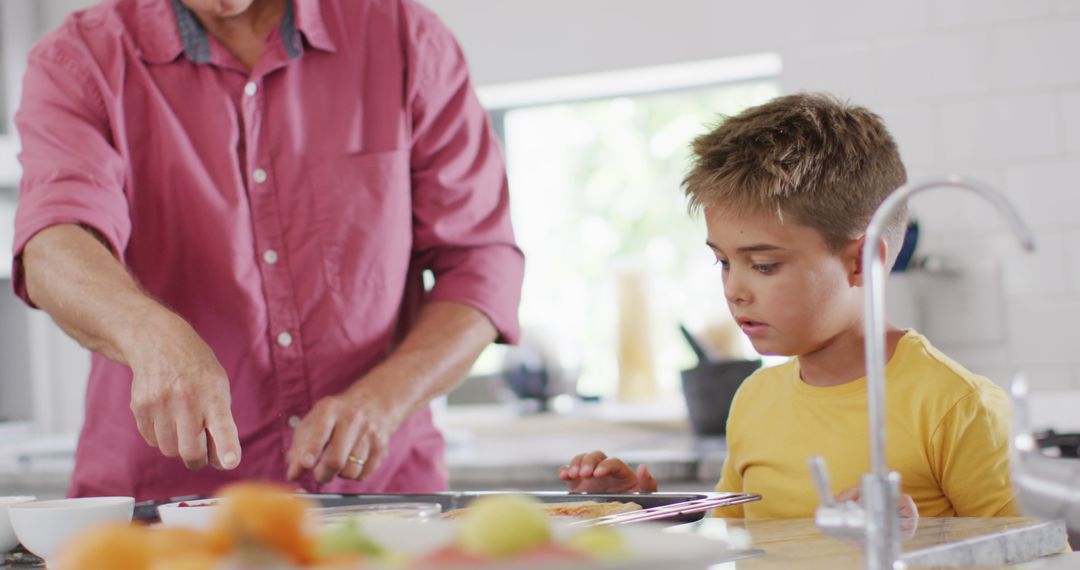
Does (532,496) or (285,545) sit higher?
(285,545)

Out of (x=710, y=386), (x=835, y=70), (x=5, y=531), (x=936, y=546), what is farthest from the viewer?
(x=835, y=70)

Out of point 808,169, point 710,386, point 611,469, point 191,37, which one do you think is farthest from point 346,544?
point 710,386

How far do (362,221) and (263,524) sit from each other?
3.67ft

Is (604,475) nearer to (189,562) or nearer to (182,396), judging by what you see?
(182,396)

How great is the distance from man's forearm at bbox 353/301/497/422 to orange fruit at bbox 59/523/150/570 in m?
0.91

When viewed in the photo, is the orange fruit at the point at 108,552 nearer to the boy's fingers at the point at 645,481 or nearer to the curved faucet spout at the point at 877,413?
the curved faucet spout at the point at 877,413

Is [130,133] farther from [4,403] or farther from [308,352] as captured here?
[4,403]

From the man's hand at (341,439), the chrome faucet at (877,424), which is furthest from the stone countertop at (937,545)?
the man's hand at (341,439)

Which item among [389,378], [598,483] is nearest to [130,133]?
[389,378]

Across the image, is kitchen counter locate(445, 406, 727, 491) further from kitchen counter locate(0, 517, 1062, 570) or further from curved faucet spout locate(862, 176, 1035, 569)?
curved faucet spout locate(862, 176, 1035, 569)

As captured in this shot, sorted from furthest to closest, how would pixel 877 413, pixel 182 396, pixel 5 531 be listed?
pixel 182 396, pixel 5 531, pixel 877 413

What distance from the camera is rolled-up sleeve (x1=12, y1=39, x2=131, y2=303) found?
1510mm

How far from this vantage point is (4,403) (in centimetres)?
337

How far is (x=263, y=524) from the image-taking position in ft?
1.79
